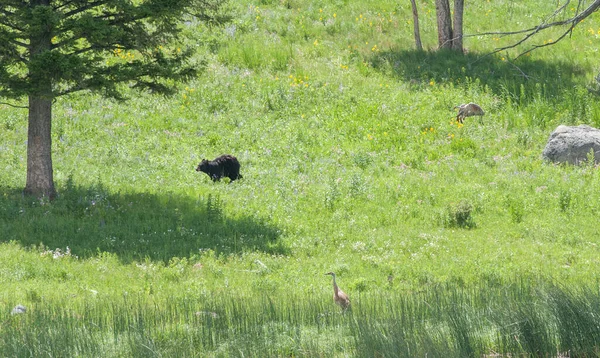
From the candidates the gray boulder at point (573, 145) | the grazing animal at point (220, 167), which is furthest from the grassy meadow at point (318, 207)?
the gray boulder at point (573, 145)

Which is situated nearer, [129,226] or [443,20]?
[129,226]

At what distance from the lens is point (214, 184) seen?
692 inches

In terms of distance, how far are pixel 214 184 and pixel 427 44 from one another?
1325 cm

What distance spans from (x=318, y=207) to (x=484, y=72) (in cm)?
1146

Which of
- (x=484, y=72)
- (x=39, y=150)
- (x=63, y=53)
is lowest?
(x=39, y=150)

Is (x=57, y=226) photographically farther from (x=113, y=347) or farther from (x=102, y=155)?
(x=113, y=347)

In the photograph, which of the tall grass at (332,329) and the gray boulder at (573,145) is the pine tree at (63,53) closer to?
the tall grass at (332,329)

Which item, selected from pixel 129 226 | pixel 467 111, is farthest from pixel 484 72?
pixel 129 226

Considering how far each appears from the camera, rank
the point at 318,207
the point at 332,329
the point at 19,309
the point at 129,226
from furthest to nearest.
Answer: the point at 318,207, the point at 129,226, the point at 19,309, the point at 332,329

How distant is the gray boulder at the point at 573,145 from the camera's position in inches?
762

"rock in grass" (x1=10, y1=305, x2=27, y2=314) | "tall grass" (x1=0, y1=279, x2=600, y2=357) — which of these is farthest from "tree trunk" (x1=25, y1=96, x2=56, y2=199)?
"tall grass" (x1=0, y1=279, x2=600, y2=357)

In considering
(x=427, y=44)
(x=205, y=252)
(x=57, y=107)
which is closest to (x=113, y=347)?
(x=205, y=252)

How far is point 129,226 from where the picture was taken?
14.7m

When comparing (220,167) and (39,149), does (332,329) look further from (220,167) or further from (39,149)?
(220,167)
